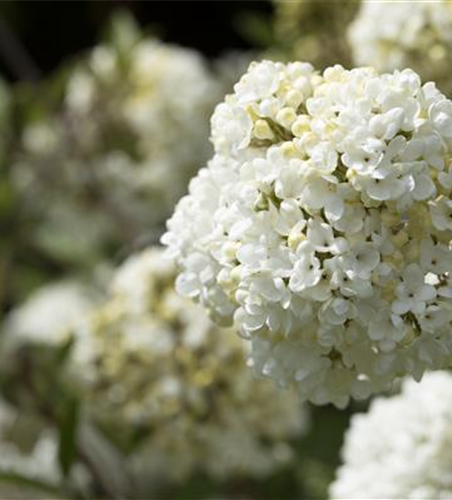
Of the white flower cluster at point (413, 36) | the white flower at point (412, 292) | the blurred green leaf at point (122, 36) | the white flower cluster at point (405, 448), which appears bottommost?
the blurred green leaf at point (122, 36)

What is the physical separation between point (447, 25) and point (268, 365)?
63 centimetres

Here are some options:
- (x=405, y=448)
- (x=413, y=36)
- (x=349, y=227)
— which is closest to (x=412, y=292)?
(x=349, y=227)

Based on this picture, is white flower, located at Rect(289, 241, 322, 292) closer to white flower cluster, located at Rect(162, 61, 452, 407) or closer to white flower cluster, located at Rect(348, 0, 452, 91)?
white flower cluster, located at Rect(162, 61, 452, 407)

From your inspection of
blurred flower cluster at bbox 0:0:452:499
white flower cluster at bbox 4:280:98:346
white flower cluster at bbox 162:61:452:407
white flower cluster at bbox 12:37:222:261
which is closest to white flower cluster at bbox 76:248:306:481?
blurred flower cluster at bbox 0:0:452:499

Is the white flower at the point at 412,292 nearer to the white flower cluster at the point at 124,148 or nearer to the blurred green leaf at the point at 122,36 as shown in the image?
the white flower cluster at the point at 124,148

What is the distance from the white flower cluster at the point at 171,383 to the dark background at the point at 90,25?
3.44 metres

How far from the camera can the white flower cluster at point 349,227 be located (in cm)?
118

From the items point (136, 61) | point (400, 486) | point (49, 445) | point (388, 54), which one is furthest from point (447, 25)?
point (136, 61)

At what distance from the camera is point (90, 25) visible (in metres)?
5.44

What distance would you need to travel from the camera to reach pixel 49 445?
259 cm

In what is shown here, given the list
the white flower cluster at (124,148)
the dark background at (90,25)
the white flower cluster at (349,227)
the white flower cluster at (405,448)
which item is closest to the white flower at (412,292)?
the white flower cluster at (349,227)

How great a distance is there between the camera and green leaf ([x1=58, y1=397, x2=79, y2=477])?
1.82 m

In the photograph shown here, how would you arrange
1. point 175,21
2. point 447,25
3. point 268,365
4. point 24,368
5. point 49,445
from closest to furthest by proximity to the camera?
1. point 268,365
2. point 447,25
3. point 24,368
4. point 49,445
5. point 175,21

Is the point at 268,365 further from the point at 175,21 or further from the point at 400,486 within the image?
the point at 175,21
